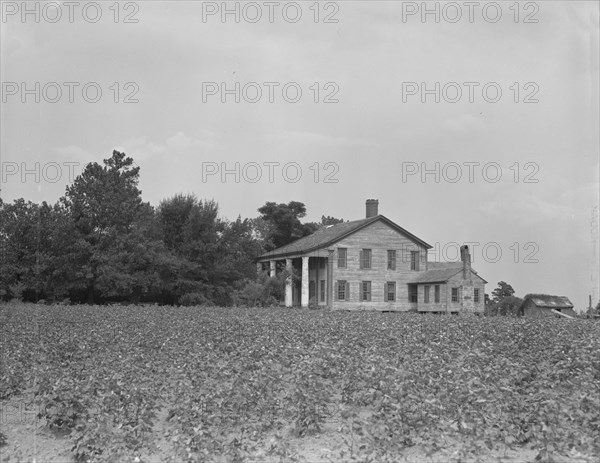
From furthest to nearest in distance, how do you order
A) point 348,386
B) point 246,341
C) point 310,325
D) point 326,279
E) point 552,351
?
1. point 326,279
2. point 310,325
3. point 246,341
4. point 552,351
5. point 348,386

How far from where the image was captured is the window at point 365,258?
46562 mm

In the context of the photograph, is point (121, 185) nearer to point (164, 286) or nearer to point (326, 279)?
point (164, 286)

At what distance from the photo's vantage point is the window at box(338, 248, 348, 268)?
46013 mm

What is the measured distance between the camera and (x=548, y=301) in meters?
37.6

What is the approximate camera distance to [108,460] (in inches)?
329

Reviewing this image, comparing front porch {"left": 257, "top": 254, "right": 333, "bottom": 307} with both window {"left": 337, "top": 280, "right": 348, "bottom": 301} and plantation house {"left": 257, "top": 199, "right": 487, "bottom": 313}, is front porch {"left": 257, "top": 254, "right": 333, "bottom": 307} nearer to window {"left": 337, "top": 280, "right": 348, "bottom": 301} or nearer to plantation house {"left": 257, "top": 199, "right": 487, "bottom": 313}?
plantation house {"left": 257, "top": 199, "right": 487, "bottom": 313}

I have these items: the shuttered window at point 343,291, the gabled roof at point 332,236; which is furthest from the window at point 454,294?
the shuttered window at point 343,291

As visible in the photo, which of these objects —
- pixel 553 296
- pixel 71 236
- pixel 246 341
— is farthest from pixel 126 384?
pixel 71 236

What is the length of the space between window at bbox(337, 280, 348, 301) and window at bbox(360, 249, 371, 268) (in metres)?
1.59

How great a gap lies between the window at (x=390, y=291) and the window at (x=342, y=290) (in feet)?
8.53

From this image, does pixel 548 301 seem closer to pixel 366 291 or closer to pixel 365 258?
pixel 366 291

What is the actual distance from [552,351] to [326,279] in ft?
113

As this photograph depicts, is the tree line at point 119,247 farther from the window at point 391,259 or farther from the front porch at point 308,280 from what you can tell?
the window at point 391,259

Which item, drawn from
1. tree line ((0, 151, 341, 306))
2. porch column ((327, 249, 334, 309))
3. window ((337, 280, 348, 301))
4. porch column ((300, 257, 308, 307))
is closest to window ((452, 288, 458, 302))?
window ((337, 280, 348, 301))
